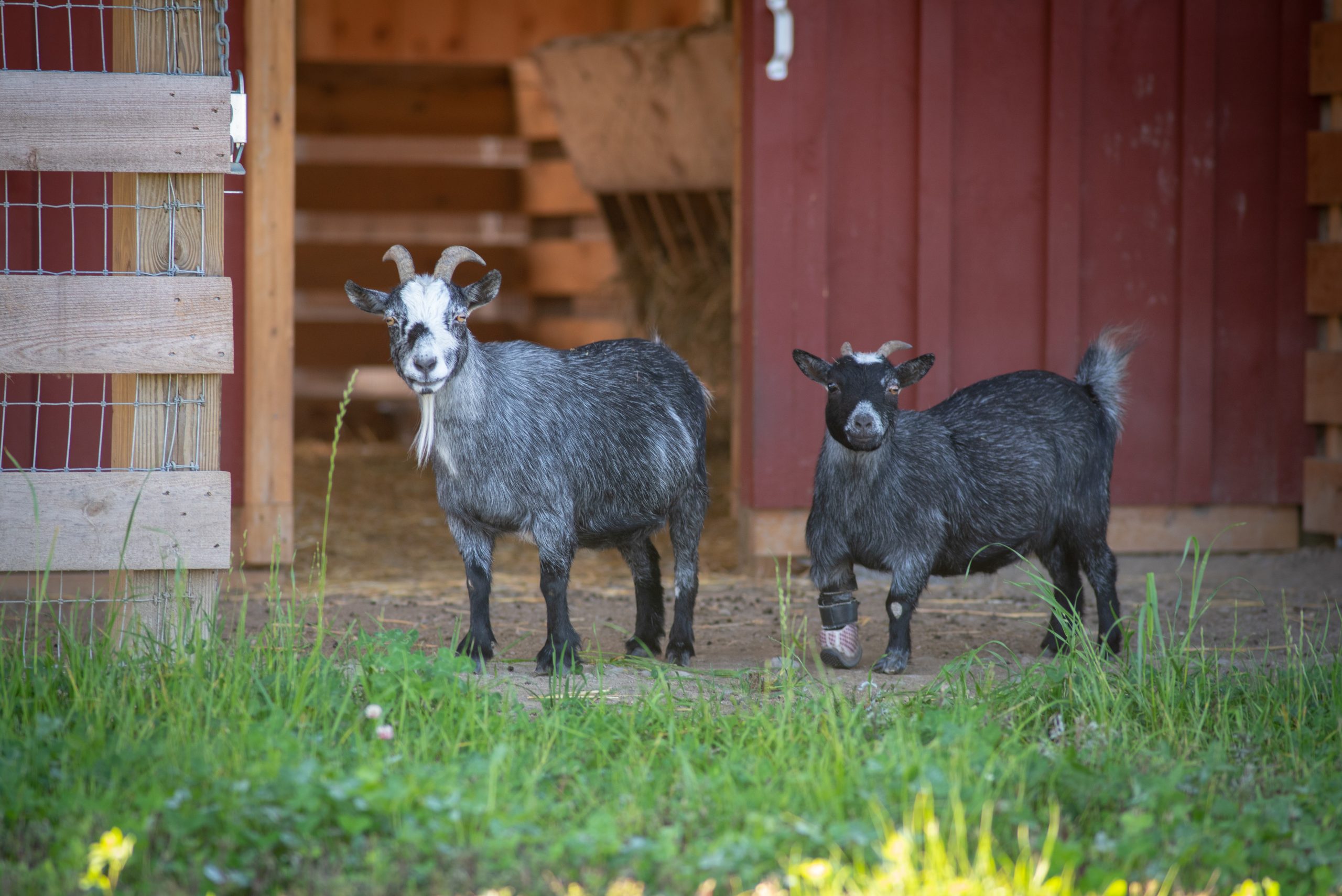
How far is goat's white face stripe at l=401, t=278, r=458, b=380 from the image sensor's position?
13.1 ft

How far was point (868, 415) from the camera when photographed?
4316 millimetres

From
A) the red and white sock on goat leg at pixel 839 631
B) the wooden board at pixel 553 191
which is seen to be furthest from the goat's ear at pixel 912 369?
the wooden board at pixel 553 191

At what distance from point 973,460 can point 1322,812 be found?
1.87 metres

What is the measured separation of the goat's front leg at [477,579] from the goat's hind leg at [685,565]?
0.64 meters

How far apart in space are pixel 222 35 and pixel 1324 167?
16.0ft

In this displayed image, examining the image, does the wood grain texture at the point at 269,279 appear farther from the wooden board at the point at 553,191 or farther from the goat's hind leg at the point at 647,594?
the wooden board at the point at 553,191

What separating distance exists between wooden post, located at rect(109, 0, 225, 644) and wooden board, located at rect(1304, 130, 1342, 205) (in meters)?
4.86

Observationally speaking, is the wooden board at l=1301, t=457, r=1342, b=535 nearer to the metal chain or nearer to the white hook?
the white hook

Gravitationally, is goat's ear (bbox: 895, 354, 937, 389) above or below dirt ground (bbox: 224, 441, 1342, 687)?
above

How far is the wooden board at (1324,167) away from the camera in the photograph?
21.2ft

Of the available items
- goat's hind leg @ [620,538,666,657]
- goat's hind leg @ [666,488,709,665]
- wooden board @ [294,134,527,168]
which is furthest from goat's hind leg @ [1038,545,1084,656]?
wooden board @ [294,134,527,168]

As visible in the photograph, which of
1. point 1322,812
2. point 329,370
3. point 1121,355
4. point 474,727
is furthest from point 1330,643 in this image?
point 329,370

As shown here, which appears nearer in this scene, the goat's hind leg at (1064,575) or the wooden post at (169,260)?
the wooden post at (169,260)

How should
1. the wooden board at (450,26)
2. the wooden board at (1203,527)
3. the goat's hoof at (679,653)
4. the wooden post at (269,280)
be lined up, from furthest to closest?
the wooden board at (450,26), the wooden board at (1203,527), the wooden post at (269,280), the goat's hoof at (679,653)
